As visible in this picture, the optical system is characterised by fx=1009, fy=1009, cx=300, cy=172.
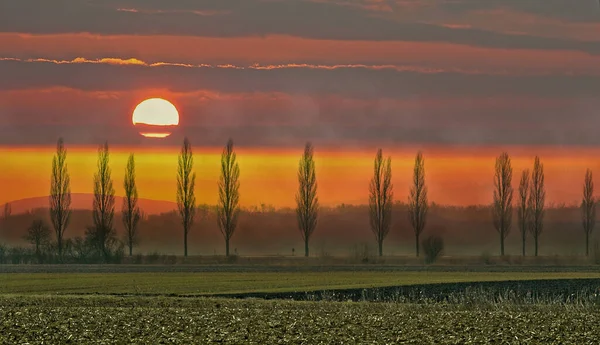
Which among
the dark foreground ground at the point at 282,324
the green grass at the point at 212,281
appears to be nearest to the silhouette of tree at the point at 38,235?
the green grass at the point at 212,281

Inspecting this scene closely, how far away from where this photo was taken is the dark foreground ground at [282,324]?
2266 cm

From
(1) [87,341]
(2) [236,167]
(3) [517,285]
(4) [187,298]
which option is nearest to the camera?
(1) [87,341]

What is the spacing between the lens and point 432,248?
75.8m

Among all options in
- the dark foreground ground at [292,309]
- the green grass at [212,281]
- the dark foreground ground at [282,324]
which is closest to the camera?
the dark foreground ground at [282,324]

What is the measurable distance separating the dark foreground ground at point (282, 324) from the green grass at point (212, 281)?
27.1 ft

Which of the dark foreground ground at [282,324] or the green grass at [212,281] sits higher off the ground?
the green grass at [212,281]

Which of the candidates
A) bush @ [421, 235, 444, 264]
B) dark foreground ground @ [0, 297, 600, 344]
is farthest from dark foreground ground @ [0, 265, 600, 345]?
bush @ [421, 235, 444, 264]

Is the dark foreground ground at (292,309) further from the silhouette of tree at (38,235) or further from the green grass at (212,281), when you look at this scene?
the silhouette of tree at (38,235)

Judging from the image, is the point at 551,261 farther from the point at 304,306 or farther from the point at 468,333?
the point at 468,333

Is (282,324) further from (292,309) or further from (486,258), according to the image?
(486,258)

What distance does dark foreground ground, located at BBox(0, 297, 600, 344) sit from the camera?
22656mm

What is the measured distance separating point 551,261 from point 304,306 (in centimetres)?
4945

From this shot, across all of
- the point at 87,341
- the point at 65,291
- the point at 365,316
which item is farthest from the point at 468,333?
the point at 65,291

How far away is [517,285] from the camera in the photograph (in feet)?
148
